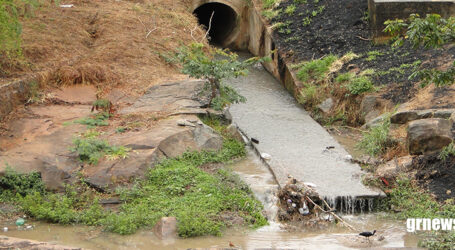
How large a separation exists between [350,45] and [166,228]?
326 inches

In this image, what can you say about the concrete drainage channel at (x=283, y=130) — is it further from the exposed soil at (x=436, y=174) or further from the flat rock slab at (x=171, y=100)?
the flat rock slab at (x=171, y=100)

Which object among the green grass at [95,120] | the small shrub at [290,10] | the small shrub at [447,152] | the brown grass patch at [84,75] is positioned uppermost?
the small shrub at [290,10]

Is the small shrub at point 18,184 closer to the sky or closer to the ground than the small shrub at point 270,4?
closer to the ground

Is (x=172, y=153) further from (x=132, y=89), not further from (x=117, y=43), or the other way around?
(x=117, y=43)

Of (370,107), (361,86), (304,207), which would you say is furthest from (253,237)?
(361,86)

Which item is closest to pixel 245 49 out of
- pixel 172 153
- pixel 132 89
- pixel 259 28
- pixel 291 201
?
pixel 259 28

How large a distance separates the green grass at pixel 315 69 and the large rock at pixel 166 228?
668 cm

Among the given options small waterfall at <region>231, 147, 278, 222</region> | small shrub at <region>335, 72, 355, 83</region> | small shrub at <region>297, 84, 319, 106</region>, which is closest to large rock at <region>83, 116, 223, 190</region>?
small waterfall at <region>231, 147, 278, 222</region>

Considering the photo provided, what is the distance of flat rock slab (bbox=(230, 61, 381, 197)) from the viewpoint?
30.3ft

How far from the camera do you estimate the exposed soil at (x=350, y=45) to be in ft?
40.5

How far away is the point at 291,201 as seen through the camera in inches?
336

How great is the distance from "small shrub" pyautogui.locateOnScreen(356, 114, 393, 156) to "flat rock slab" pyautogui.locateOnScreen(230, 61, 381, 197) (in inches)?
18.7

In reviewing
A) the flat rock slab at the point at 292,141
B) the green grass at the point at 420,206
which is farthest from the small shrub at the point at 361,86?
the green grass at the point at 420,206

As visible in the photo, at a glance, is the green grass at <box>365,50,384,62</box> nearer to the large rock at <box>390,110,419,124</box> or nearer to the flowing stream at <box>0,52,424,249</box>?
the large rock at <box>390,110,419,124</box>
